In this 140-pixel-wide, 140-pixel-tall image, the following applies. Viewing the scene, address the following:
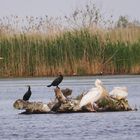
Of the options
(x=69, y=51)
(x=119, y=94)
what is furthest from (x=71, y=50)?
(x=119, y=94)

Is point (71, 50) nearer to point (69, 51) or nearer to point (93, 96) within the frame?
point (69, 51)

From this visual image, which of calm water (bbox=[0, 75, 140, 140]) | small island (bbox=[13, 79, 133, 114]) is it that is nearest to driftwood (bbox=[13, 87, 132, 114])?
small island (bbox=[13, 79, 133, 114])

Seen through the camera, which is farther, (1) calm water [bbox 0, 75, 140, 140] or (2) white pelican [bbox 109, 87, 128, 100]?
(2) white pelican [bbox 109, 87, 128, 100]

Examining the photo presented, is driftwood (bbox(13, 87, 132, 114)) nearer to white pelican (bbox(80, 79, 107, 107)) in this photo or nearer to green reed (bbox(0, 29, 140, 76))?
white pelican (bbox(80, 79, 107, 107))

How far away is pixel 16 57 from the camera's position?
39.1 meters

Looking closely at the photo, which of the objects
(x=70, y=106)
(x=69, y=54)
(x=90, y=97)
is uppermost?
(x=69, y=54)

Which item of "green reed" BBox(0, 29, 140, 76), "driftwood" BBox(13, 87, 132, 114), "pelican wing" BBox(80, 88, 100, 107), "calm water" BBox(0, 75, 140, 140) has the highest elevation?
"green reed" BBox(0, 29, 140, 76)

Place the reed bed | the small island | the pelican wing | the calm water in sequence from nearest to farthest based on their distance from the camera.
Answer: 1. the calm water
2. the pelican wing
3. the small island
4. the reed bed

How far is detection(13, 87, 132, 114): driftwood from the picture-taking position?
23.5m

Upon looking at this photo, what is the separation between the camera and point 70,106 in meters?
23.5

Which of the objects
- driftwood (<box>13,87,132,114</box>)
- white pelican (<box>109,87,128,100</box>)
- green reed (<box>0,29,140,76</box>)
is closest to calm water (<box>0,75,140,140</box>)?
driftwood (<box>13,87,132,114</box>)

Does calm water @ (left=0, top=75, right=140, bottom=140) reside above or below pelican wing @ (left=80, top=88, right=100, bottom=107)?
below

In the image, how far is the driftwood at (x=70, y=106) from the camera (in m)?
23.5

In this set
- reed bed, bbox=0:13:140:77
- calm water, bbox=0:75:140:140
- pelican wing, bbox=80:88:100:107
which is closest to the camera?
calm water, bbox=0:75:140:140
